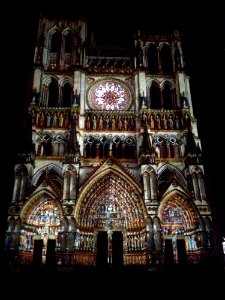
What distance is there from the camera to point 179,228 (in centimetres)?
2025

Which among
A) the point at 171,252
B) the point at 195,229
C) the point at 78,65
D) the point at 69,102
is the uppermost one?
the point at 78,65

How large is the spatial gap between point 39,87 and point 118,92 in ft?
21.4

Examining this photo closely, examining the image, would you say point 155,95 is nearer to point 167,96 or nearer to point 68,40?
point 167,96

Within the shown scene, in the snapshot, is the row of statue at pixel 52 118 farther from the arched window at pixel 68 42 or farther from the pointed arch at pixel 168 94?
the pointed arch at pixel 168 94

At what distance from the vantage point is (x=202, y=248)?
18.5 m

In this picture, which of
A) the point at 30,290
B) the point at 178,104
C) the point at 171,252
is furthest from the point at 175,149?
the point at 30,290

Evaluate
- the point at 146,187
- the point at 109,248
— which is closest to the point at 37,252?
the point at 109,248

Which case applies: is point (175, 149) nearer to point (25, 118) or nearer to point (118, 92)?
point (118, 92)

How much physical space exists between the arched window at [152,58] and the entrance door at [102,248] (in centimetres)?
1509

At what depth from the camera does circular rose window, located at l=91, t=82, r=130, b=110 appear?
25016 mm

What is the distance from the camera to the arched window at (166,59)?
2714cm

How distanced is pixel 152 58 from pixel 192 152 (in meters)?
11.2

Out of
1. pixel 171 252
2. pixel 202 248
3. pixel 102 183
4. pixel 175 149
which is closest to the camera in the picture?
pixel 202 248

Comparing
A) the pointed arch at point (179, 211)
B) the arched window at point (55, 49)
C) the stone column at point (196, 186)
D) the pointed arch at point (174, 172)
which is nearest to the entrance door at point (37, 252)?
the pointed arch at point (179, 211)
